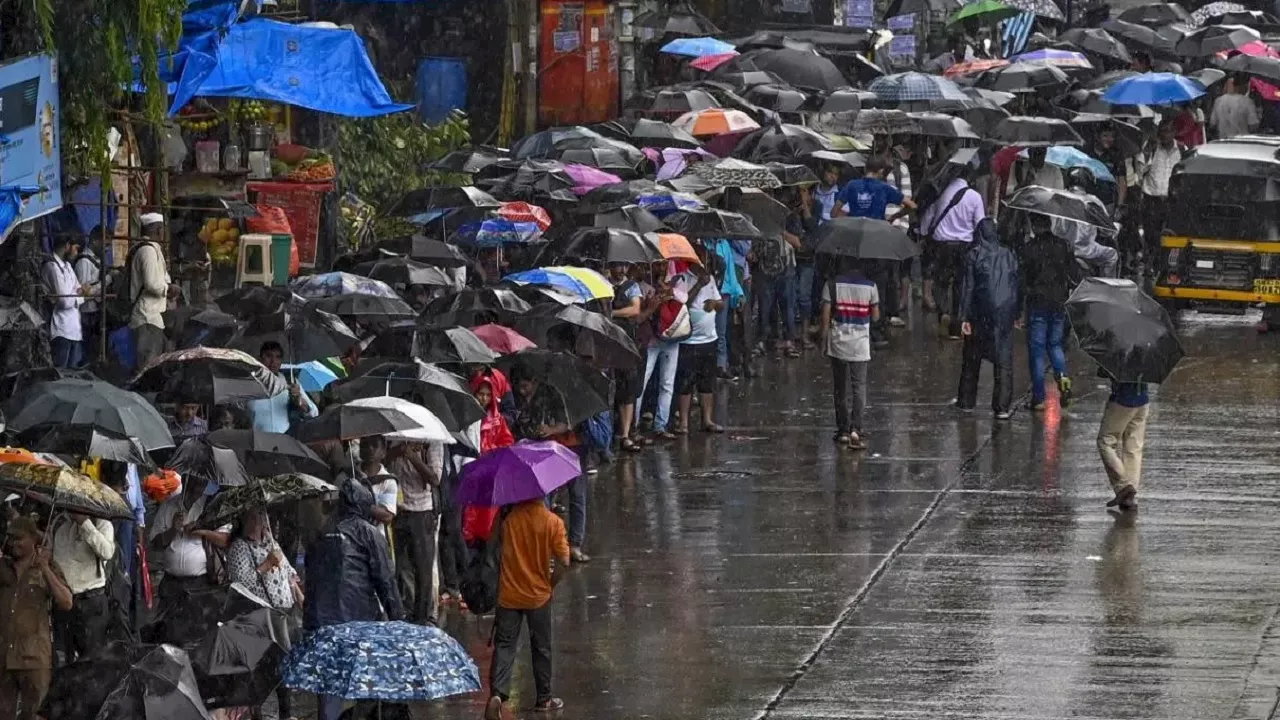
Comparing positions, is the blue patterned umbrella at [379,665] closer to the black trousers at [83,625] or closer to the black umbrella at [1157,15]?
the black trousers at [83,625]

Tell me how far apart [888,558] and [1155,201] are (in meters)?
14.0

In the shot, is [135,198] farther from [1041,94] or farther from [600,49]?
[1041,94]

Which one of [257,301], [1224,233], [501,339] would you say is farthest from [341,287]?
[1224,233]

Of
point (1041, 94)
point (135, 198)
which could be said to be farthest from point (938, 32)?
point (135, 198)

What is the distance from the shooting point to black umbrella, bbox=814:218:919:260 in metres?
19.2

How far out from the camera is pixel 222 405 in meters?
13.9

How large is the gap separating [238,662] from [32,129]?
18.0 feet

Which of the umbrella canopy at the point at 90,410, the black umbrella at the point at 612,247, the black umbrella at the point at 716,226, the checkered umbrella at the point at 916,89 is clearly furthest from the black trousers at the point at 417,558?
the checkered umbrella at the point at 916,89

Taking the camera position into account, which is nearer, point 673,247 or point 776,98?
point 673,247

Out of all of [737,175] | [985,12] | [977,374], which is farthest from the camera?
[985,12]

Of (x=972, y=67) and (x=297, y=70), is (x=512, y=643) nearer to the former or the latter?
(x=297, y=70)

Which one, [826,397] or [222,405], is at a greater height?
[222,405]

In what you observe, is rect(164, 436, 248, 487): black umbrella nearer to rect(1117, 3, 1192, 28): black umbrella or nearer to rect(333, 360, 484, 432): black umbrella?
rect(333, 360, 484, 432): black umbrella

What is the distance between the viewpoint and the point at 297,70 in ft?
66.8
